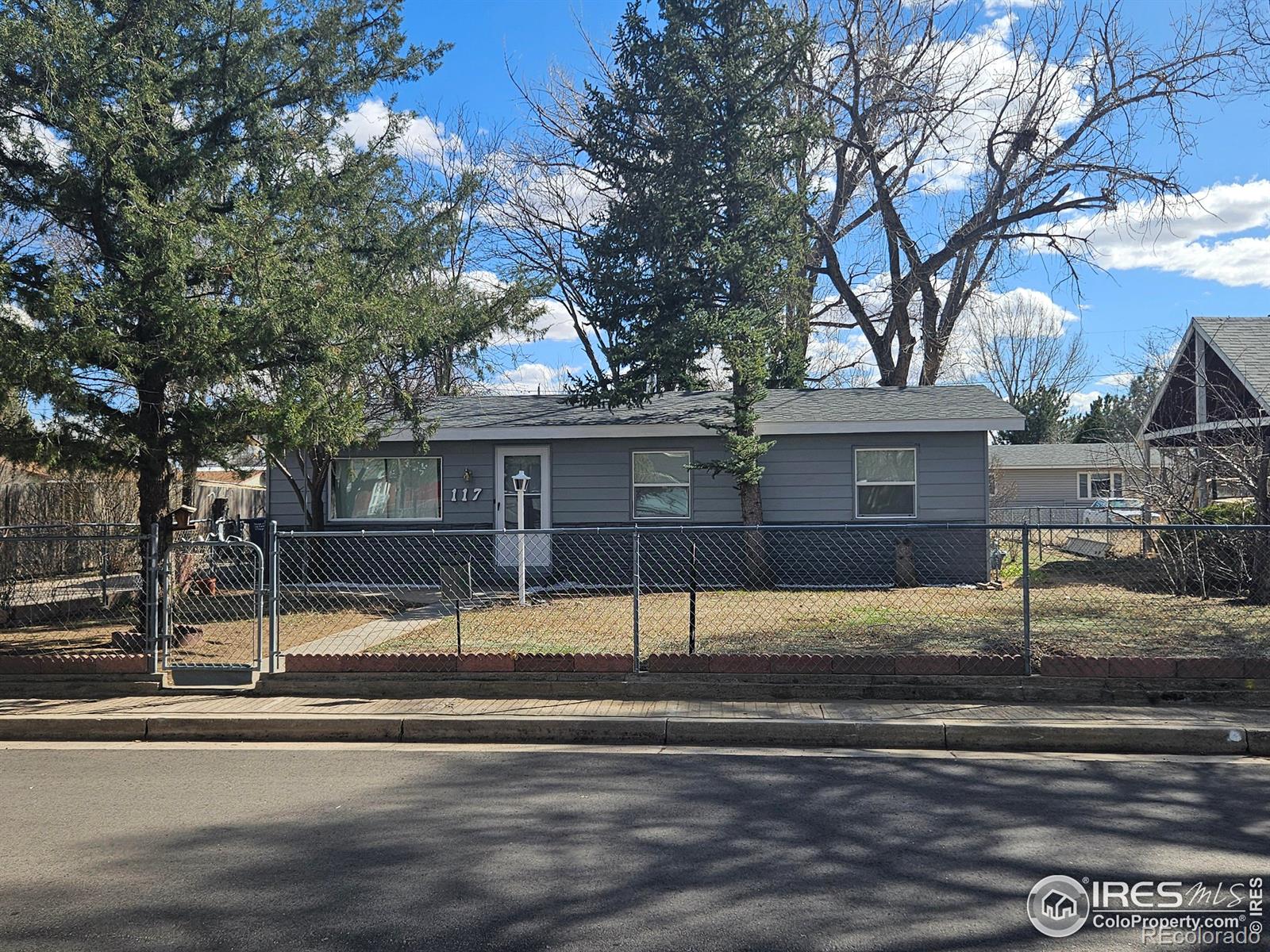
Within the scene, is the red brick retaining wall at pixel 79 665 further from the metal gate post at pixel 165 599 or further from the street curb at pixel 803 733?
the street curb at pixel 803 733

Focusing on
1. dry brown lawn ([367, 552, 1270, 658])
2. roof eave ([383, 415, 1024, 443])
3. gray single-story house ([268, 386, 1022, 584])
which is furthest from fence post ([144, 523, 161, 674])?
gray single-story house ([268, 386, 1022, 584])

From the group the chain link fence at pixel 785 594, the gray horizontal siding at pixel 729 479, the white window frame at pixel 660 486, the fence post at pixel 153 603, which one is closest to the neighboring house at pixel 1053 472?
the chain link fence at pixel 785 594

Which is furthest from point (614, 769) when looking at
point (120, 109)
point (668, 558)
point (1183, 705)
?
point (668, 558)

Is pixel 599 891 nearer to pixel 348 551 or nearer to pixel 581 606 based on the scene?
pixel 581 606

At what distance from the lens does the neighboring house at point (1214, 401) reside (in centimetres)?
1386

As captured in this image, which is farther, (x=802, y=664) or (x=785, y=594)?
(x=785, y=594)

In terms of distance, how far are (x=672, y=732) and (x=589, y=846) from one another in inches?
95.9

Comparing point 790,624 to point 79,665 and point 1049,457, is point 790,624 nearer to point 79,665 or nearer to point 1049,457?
point 79,665

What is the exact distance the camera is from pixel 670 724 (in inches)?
295

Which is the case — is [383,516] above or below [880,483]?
below

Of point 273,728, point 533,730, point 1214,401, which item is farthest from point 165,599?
point 1214,401

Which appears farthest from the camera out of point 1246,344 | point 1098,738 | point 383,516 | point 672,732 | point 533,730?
point 1246,344

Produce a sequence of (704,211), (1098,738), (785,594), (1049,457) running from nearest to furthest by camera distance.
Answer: (1098,738)
(785,594)
(704,211)
(1049,457)

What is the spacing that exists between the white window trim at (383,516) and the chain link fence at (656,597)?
0.75 meters
